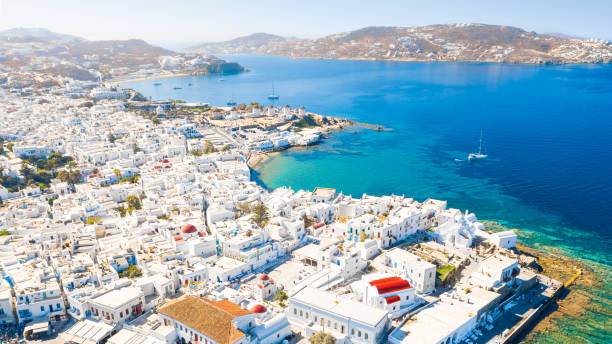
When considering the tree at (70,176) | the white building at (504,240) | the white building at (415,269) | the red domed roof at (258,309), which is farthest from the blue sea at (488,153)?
the tree at (70,176)

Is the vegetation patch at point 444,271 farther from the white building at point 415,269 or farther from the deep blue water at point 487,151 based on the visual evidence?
the deep blue water at point 487,151

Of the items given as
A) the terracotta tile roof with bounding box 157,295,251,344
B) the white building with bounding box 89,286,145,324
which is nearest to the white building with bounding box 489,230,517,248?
the terracotta tile roof with bounding box 157,295,251,344

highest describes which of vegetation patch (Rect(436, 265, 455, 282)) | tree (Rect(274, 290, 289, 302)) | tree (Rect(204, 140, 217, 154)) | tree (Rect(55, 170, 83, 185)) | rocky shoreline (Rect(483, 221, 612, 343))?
tree (Rect(204, 140, 217, 154))

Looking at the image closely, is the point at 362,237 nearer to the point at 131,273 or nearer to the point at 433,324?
the point at 433,324

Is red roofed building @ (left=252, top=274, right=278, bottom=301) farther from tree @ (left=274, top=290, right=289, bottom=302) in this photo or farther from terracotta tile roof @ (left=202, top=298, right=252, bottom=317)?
terracotta tile roof @ (left=202, top=298, right=252, bottom=317)

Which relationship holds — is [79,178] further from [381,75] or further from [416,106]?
[381,75]

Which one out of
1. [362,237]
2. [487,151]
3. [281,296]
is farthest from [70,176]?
[487,151]

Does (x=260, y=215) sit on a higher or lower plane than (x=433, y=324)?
higher
